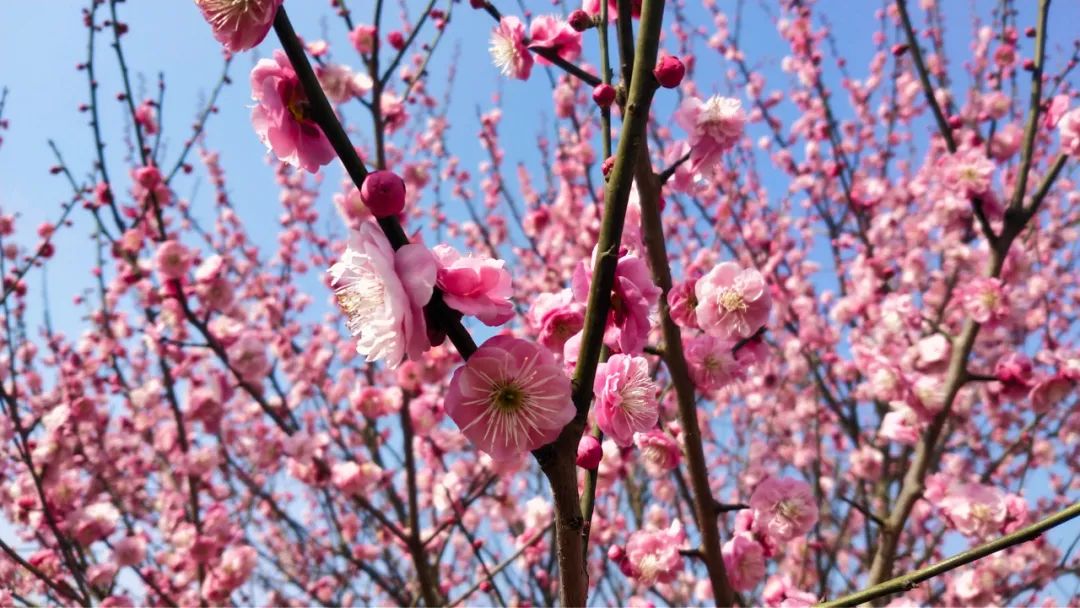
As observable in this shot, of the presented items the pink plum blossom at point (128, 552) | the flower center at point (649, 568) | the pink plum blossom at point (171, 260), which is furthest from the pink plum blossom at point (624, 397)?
the pink plum blossom at point (128, 552)

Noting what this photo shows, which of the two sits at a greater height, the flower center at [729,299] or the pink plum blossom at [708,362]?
the flower center at [729,299]

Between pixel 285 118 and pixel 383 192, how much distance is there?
1.15 feet

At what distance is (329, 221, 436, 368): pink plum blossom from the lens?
3.14 ft

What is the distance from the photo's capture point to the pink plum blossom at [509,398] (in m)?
1.08

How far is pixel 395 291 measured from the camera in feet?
3.12

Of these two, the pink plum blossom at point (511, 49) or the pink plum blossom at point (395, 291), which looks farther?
the pink plum blossom at point (511, 49)

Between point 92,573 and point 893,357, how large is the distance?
476 centimetres

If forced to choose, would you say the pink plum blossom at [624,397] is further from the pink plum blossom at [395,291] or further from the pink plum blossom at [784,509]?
the pink plum blossom at [784,509]

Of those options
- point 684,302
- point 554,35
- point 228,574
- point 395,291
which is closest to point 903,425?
point 684,302

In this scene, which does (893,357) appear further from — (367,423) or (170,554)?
(170,554)

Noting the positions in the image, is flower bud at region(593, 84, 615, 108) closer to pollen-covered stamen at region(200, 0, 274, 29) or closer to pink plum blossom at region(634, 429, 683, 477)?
pollen-covered stamen at region(200, 0, 274, 29)

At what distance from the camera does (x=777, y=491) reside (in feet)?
7.27

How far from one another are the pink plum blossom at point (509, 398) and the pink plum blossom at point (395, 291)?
111 mm

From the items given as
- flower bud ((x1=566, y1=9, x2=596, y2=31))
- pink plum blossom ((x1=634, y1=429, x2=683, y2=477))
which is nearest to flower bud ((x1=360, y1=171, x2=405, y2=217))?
flower bud ((x1=566, y1=9, x2=596, y2=31))
